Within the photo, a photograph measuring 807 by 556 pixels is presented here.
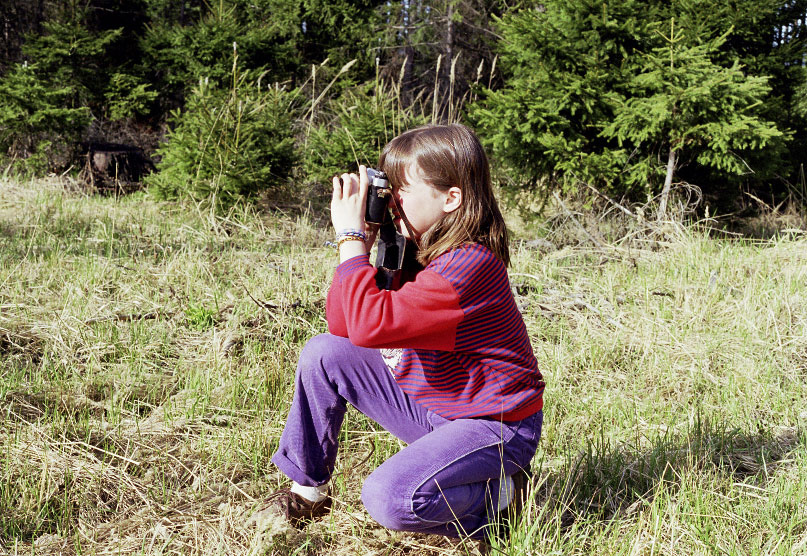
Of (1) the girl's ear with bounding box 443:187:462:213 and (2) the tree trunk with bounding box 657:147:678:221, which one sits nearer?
(1) the girl's ear with bounding box 443:187:462:213

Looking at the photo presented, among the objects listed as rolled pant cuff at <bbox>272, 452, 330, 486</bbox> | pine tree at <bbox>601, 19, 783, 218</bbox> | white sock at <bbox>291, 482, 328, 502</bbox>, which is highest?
pine tree at <bbox>601, 19, 783, 218</bbox>

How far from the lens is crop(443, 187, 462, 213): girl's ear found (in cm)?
180

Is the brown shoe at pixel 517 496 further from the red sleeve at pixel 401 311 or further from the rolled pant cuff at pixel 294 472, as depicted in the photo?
the rolled pant cuff at pixel 294 472

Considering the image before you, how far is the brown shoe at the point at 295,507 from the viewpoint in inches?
74.3

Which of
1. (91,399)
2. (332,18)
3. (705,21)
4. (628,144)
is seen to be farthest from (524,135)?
(332,18)

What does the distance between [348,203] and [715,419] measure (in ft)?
5.30

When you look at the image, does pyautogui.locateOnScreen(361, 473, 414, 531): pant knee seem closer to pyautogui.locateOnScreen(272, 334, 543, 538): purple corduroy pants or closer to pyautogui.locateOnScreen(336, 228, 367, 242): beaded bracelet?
pyautogui.locateOnScreen(272, 334, 543, 538): purple corduroy pants

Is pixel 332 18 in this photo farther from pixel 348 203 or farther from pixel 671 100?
pixel 348 203

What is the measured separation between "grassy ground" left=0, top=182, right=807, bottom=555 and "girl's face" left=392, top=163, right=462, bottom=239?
2.60ft

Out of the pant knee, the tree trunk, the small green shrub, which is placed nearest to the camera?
the pant knee

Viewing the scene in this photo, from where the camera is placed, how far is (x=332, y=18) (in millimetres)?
9211

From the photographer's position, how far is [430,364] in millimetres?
1801

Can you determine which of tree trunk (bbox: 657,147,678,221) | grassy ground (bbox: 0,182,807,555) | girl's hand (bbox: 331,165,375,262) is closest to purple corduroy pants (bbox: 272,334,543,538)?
grassy ground (bbox: 0,182,807,555)

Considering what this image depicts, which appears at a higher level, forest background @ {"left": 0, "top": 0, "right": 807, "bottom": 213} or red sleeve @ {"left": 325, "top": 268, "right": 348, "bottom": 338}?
forest background @ {"left": 0, "top": 0, "right": 807, "bottom": 213}
